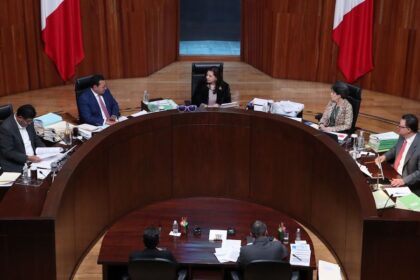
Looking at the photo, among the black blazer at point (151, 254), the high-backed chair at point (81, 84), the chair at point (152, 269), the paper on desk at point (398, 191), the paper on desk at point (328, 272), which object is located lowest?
the paper on desk at point (328, 272)

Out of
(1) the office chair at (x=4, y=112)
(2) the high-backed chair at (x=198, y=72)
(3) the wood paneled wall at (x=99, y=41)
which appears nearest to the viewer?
(1) the office chair at (x=4, y=112)

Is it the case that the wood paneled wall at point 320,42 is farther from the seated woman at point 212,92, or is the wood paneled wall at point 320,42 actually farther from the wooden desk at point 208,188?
the wooden desk at point 208,188

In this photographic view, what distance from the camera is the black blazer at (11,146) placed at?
6152 mm

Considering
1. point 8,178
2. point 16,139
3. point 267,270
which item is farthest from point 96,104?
point 267,270

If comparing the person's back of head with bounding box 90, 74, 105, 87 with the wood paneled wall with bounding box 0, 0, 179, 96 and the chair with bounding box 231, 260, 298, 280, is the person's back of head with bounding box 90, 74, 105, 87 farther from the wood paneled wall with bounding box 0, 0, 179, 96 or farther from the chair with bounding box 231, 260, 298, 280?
the chair with bounding box 231, 260, 298, 280

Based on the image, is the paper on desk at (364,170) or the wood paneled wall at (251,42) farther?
the wood paneled wall at (251,42)

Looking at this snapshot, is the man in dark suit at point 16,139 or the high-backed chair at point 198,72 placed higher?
the high-backed chair at point 198,72

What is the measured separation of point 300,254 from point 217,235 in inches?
26.2

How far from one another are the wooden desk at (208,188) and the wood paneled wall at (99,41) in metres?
3.80

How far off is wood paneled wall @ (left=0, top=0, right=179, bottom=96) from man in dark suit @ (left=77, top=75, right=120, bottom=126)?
8.50ft

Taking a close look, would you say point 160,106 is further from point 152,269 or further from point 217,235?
point 152,269

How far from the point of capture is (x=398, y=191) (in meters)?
5.35

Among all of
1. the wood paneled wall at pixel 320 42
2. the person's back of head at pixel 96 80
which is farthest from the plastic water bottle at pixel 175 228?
the wood paneled wall at pixel 320 42

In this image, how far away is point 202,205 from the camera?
20.6 ft
